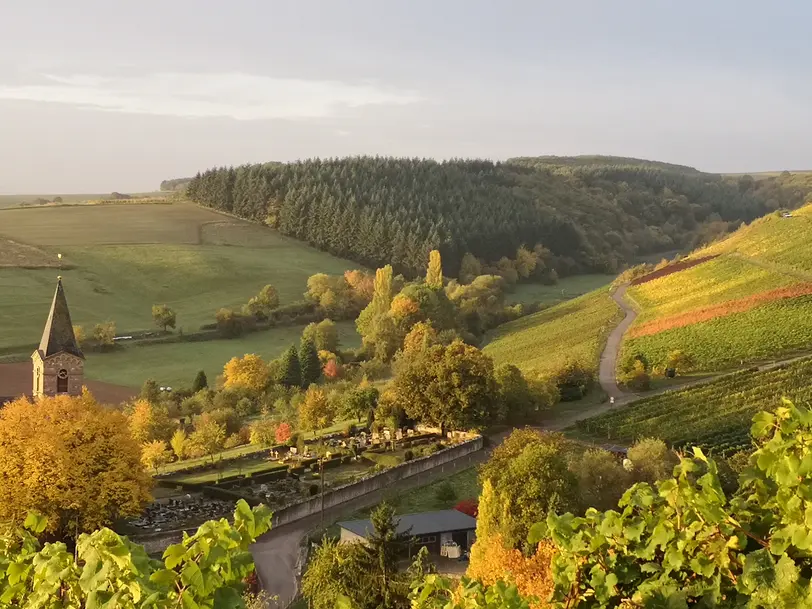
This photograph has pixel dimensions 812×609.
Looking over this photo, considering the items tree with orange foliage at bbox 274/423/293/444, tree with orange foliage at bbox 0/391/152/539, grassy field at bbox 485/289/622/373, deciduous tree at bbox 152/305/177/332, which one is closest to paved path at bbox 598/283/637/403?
grassy field at bbox 485/289/622/373

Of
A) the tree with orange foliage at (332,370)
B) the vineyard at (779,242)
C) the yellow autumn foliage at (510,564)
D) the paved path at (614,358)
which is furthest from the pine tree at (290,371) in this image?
the yellow autumn foliage at (510,564)

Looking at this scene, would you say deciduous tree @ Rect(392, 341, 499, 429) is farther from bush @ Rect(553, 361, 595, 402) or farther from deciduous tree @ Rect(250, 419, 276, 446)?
deciduous tree @ Rect(250, 419, 276, 446)

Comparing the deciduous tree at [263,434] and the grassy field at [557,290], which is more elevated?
the grassy field at [557,290]

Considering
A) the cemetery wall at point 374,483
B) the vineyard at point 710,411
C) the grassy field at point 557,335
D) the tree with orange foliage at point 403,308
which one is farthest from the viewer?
the tree with orange foliage at point 403,308

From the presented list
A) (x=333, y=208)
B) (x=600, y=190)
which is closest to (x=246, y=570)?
(x=333, y=208)

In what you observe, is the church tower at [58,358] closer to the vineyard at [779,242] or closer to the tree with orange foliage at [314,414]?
the tree with orange foliage at [314,414]

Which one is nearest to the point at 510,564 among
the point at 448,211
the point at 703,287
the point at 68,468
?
the point at 68,468

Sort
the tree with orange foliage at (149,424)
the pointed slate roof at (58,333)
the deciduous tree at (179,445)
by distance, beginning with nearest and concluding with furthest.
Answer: the pointed slate roof at (58,333), the deciduous tree at (179,445), the tree with orange foliage at (149,424)

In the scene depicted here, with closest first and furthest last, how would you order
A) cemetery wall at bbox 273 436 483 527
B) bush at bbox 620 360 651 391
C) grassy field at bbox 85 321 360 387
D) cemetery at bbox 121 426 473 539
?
cemetery wall at bbox 273 436 483 527 → cemetery at bbox 121 426 473 539 → bush at bbox 620 360 651 391 → grassy field at bbox 85 321 360 387
